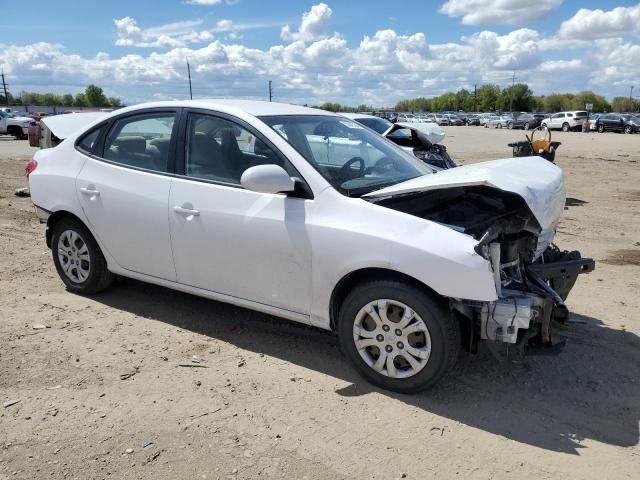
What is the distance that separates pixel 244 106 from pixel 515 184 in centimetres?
212

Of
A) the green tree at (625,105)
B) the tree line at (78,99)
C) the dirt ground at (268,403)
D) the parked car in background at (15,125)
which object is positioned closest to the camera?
the dirt ground at (268,403)

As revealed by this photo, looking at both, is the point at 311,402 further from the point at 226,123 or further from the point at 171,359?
the point at 226,123

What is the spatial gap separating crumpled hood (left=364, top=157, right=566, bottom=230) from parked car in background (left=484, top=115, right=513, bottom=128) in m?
64.0

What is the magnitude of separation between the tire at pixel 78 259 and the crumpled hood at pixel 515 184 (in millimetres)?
2649

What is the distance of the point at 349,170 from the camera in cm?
410

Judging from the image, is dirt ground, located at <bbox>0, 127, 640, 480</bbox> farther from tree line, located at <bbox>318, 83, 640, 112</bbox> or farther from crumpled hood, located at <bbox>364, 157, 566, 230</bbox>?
tree line, located at <bbox>318, 83, 640, 112</bbox>

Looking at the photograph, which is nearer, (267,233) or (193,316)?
(267,233)

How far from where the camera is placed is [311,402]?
3.55 meters

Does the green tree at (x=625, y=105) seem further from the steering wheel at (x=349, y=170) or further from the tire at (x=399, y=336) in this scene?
the tire at (x=399, y=336)

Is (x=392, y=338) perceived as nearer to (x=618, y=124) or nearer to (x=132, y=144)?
(x=132, y=144)

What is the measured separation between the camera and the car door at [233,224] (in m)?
3.80

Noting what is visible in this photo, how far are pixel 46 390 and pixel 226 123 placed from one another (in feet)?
7.16

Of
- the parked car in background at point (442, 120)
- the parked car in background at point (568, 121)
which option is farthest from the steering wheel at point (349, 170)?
the parked car in background at point (442, 120)

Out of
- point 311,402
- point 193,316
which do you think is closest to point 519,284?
point 311,402
